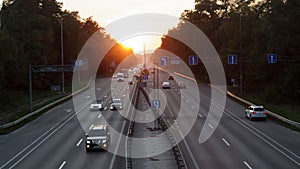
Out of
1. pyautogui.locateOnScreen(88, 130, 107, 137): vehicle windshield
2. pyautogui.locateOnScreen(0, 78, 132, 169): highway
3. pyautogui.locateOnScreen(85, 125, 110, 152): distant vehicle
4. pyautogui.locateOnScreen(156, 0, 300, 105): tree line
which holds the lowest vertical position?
→ pyautogui.locateOnScreen(0, 78, 132, 169): highway

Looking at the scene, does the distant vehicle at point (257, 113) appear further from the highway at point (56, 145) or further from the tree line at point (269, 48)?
the tree line at point (269, 48)

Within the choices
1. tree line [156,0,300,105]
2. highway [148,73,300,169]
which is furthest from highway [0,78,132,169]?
tree line [156,0,300,105]

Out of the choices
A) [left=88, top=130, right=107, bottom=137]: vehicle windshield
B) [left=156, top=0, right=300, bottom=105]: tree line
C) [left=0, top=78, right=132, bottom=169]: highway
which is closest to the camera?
[left=0, top=78, right=132, bottom=169]: highway

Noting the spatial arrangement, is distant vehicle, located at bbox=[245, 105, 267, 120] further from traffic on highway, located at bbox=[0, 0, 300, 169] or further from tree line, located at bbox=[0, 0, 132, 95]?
tree line, located at bbox=[0, 0, 132, 95]

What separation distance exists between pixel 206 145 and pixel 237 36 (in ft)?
164

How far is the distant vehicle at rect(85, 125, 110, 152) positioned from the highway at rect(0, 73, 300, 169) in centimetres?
57

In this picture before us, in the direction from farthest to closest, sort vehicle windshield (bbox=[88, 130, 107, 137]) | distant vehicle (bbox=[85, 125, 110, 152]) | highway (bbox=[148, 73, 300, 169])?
vehicle windshield (bbox=[88, 130, 107, 137]), distant vehicle (bbox=[85, 125, 110, 152]), highway (bbox=[148, 73, 300, 169])

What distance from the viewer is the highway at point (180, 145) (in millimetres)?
26875

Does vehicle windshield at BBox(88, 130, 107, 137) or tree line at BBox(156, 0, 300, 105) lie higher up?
tree line at BBox(156, 0, 300, 105)

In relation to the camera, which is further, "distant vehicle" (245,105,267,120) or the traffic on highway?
"distant vehicle" (245,105,267,120)

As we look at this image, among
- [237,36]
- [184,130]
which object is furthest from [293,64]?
[184,130]

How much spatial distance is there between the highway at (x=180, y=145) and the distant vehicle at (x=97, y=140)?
567 millimetres

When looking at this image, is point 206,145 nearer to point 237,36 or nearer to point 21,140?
point 21,140

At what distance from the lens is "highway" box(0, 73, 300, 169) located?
26.9m
